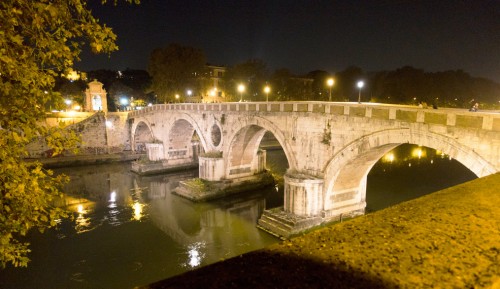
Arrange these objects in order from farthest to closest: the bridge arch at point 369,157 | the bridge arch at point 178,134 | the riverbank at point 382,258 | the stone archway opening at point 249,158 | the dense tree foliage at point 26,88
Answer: the bridge arch at point 178,134 → the stone archway opening at point 249,158 → the bridge arch at point 369,157 → the dense tree foliage at point 26,88 → the riverbank at point 382,258

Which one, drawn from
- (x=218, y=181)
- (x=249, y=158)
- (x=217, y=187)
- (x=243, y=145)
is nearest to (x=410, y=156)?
(x=249, y=158)

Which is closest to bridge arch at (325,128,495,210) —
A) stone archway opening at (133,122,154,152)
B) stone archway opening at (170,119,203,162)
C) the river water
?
the river water

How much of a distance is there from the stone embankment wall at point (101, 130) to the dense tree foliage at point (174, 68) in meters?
6.27

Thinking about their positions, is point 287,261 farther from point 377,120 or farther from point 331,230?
point 377,120

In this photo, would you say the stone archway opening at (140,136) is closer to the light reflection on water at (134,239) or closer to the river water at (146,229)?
the river water at (146,229)

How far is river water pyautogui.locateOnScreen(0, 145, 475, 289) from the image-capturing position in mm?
→ 12086

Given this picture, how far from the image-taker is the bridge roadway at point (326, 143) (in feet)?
29.5

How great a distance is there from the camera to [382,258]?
7.50 feet

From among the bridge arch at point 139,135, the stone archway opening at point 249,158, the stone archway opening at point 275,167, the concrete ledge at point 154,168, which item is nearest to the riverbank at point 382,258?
the stone archway opening at point 275,167

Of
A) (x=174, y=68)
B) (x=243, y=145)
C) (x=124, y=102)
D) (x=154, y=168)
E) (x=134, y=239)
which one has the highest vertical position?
(x=174, y=68)

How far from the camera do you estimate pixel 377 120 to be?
11414 millimetres

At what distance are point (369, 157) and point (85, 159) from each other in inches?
1111

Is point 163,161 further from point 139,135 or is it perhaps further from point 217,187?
point 139,135

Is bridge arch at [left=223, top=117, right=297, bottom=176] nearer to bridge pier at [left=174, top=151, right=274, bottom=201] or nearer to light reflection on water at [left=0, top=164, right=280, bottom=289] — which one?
bridge pier at [left=174, top=151, right=274, bottom=201]
